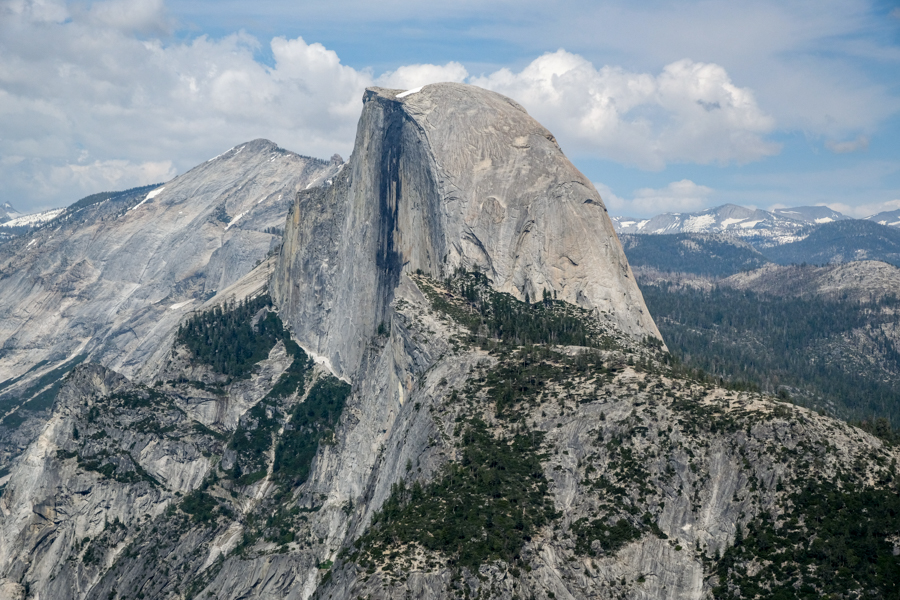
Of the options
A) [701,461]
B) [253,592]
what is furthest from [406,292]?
[701,461]

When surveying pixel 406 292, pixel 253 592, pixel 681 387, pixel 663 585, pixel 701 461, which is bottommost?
pixel 253 592

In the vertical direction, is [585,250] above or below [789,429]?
above

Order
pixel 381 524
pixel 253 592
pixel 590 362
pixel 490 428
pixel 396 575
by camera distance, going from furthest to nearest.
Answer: pixel 253 592, pixel 590 362, pixel 490 428, pixel 381 524, pixel 396 575

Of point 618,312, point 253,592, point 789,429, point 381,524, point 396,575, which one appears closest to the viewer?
point 396,575

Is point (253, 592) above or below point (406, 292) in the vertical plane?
below

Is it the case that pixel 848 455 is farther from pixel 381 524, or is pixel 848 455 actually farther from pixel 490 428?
pixel 381 524

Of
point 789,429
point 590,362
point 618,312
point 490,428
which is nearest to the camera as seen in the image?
Result: point 789,429

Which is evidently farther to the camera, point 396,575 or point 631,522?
point 631,522

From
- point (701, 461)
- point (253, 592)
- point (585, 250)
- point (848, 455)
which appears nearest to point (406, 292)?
point (585, 250)

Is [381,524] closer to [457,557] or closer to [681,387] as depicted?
[457,557]
